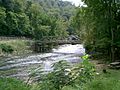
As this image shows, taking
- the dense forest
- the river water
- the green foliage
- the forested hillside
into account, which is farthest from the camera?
the forested hillside

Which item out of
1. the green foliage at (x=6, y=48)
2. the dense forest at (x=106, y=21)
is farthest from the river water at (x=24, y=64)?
the green foliage at (x=6, y=48)

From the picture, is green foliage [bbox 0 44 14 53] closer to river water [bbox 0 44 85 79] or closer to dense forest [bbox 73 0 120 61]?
river water [bbox 0 44 85 79]

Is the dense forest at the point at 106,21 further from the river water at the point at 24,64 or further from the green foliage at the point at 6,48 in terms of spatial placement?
the green foliage at the point at 6,48

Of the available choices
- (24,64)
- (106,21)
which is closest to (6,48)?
(24,64)

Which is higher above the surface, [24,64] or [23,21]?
[23,21]

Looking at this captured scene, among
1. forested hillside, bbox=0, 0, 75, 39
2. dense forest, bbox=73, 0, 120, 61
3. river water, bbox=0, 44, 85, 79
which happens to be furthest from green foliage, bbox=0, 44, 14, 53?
dense forest, bbox=73, 0, 120, 61

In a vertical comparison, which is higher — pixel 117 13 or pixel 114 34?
pixel 117 13

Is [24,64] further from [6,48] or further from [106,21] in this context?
[6,48]

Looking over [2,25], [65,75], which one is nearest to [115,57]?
[65,75]

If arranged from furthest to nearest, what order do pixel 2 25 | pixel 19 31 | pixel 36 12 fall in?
pixel 36 12, pixel 19 31, pixel 2 25

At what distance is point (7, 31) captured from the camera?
9738 centimetres

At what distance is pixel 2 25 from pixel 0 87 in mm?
87143

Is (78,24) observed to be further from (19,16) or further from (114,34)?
(19,16)

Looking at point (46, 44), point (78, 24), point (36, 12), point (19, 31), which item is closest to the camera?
point (78, 24)
